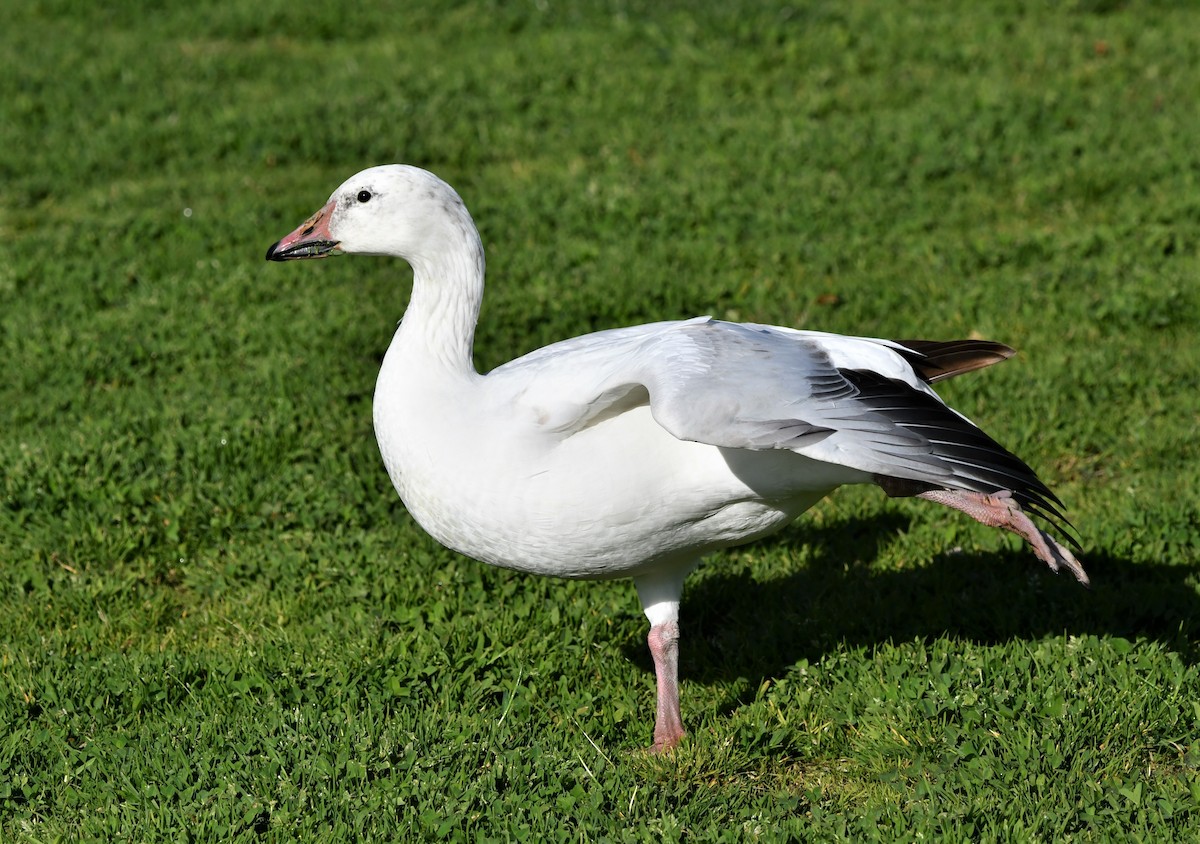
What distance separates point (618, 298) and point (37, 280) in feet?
10.7

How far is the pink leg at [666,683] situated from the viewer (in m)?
4.40

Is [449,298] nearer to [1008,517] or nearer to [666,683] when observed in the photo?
[666,683]

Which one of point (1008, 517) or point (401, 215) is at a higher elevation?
point (401, 215)

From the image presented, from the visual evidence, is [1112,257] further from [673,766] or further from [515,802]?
[515,802]

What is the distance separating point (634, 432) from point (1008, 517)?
3.60 ft

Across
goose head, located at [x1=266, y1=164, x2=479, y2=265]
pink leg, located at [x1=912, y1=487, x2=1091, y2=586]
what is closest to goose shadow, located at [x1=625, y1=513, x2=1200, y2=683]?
pink leg, located at [x1=912, y1=487, x2=1091, y2=586]

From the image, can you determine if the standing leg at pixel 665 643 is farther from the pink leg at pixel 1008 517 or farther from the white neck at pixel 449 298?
the pink leg at pixel 1008 517

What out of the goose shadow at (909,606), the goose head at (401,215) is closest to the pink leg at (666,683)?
the goose shadow at (909,606)

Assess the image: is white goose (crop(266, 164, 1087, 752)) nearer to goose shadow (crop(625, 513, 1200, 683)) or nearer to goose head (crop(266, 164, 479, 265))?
goose head (crop(266, 164, 479, 265))

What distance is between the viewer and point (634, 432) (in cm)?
402

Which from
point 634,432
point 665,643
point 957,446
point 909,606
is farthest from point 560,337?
point 957,446

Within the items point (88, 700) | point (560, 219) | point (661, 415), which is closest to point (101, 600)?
point (88, 700)

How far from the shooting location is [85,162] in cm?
894

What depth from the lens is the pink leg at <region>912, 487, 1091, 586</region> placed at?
3643mm
